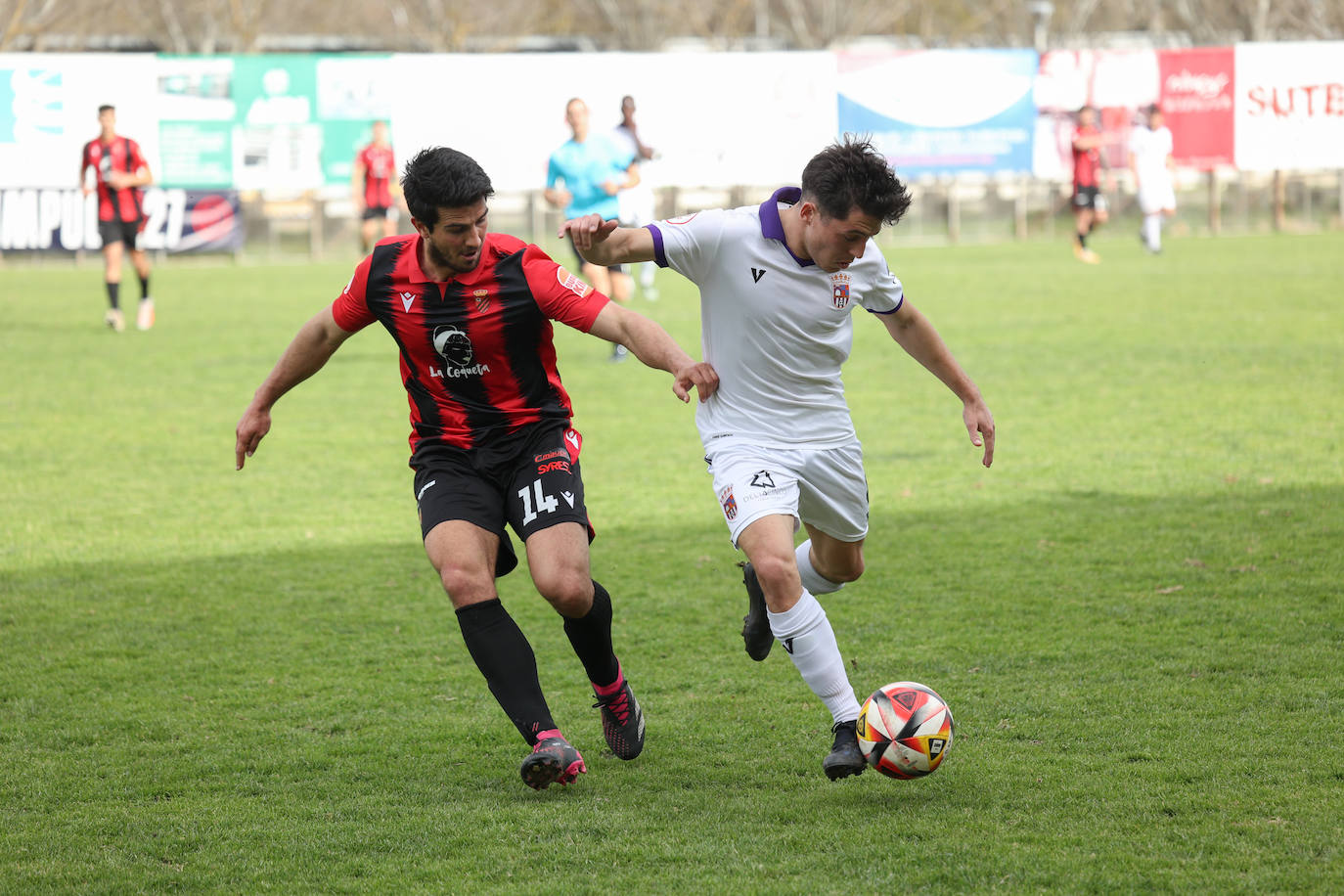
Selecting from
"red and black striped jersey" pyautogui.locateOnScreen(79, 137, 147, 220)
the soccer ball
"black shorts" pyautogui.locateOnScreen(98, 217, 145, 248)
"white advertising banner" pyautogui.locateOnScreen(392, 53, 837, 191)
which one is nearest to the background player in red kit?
"white advertising banner" pyautogui.locateOnScreen(392, 53, 837, 191)

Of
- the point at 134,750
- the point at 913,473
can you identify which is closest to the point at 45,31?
the point at 913,473

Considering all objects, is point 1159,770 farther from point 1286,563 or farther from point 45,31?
point 45,31

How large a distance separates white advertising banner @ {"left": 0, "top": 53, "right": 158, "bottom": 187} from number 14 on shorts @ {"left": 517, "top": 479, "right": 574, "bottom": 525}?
24.6 m

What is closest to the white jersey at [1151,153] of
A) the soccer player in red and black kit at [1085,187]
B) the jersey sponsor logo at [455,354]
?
the soccer player in red and black kit at [1085,187]

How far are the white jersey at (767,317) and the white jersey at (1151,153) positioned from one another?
22.7 m

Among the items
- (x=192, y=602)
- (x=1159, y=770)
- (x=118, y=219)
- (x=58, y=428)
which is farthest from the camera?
(x=118, y=219)

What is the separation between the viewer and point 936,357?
4832mm

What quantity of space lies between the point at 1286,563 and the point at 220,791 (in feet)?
14.8

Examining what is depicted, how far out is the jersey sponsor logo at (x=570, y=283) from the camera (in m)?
4.45

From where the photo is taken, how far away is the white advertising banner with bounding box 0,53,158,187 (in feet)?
87.5

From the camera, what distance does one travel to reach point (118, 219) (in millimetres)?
16391

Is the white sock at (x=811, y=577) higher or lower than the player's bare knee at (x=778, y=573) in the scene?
lower

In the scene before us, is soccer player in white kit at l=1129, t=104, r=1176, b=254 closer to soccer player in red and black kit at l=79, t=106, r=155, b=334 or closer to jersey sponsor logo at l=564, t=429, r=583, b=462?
soccer player in red and black kit at l=79, t=106, r=155, b=334

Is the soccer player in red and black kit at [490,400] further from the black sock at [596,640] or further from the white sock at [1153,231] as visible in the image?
the white sock at [1153,231]
